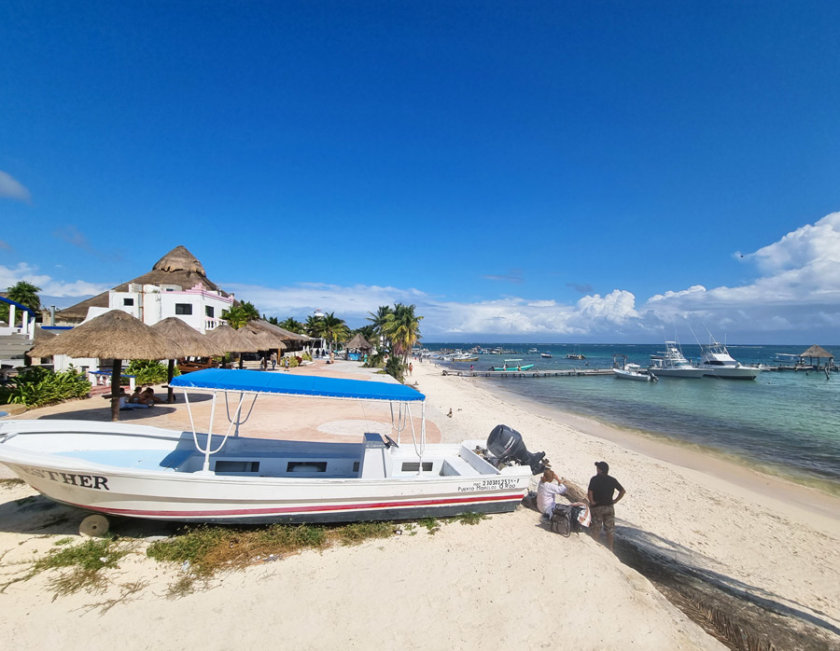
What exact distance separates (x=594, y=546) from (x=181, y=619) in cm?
630

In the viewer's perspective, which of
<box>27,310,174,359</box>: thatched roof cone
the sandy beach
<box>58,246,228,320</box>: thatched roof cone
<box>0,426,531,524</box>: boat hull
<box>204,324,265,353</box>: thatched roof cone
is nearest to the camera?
the sandy beach

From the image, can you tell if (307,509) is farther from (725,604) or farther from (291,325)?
(291,325)

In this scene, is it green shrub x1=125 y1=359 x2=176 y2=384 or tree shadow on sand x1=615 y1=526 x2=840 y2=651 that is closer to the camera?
tree shadow on sand x1=615 y1=526 x2=840 y2=651

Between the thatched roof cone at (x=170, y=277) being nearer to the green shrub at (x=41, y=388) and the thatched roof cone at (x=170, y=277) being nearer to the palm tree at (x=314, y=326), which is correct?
the green shrub at (x=41, y=388)

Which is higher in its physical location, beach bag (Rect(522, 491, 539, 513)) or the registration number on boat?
the registration number on boat

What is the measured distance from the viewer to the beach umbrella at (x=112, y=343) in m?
10.9

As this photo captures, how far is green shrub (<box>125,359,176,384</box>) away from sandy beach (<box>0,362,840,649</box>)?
43.5 ft

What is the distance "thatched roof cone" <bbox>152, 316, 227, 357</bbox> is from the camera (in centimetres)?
1430

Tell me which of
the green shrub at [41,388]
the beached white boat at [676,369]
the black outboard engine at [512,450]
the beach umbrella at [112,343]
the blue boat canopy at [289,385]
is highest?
the beach umbrella at [112,343]

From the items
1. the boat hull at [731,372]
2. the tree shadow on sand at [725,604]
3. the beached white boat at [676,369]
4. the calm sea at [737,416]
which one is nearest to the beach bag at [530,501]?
the tree shadow on sand at [725,604]

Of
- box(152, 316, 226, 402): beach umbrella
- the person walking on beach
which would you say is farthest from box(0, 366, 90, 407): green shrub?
the person walking on beach

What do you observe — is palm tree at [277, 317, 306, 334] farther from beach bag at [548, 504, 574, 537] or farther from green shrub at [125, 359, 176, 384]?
beach bag at [548, 504, 574, 537]

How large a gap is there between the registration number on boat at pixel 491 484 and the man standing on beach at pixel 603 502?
1.43m

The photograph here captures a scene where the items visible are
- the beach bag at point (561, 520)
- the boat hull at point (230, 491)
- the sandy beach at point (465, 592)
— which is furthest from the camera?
the beach bag at point (561, 520)
